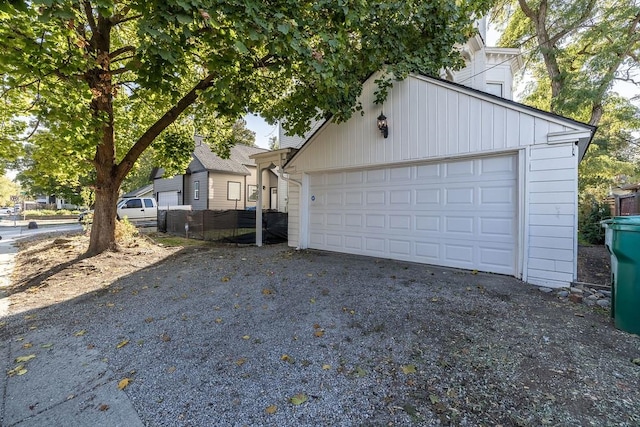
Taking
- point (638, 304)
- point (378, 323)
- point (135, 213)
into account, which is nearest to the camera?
point (638, 304)

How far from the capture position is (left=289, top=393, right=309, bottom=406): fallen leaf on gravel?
2.24 metres


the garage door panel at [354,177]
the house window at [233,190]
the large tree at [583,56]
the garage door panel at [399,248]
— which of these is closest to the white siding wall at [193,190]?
the house window at [233,190]

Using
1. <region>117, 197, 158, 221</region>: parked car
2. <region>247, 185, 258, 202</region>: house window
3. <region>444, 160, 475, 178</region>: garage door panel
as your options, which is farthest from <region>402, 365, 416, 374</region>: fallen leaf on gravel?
<region>117, 197, 158, 221</region>: parked car

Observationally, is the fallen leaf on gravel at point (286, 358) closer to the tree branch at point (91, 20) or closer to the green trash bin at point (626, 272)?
the green trash bin at point (626, 272)

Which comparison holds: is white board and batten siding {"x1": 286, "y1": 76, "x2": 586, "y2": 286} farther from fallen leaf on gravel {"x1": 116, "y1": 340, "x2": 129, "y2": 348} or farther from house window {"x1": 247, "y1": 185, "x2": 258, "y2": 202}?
house window {"x1": 247, "y1": 185, "x2": 258, "y2": 202}

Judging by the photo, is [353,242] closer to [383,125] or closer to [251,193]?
[383,125]

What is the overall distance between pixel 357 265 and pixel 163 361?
4.21 metres

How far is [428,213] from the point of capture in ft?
20.1

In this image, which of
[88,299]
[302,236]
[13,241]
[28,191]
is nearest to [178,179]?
[13,241]

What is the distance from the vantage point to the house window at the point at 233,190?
19141 millimetres

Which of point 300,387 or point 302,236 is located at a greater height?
point 302,236

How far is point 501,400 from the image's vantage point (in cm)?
218

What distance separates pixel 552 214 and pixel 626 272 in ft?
5.62

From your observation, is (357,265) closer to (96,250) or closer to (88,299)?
(88,299)
